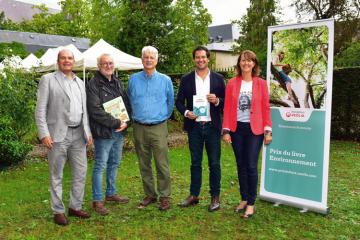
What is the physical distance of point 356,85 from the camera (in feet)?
36.8

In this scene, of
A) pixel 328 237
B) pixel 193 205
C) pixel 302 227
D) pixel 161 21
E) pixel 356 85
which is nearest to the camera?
pixel 328 237

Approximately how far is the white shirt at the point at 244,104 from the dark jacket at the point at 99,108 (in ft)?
4.91

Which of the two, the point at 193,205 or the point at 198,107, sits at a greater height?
the point at 198,107

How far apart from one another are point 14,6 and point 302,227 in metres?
85.4

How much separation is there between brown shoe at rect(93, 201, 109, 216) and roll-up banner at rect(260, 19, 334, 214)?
2.21 metres

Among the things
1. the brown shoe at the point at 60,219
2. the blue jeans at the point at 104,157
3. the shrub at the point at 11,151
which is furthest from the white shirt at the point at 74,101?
the shrub at the point at 11,151

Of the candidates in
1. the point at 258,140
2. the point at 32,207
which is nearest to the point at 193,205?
the point at 258,140

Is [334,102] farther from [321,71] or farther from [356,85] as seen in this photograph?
[321,71]

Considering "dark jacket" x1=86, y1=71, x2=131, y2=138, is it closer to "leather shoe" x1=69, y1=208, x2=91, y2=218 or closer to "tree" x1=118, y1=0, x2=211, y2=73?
"leather shoe" x1=69, y1=208, x2=91, y2=218

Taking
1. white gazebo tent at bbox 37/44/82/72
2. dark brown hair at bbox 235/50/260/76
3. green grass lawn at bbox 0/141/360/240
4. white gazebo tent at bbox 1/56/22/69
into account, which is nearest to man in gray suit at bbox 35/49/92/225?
green grass lawn at bbox 0/141/360/240

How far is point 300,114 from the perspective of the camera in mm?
5238

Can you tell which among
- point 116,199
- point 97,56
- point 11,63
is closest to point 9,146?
point 11,63

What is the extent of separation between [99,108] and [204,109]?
1.29 meters

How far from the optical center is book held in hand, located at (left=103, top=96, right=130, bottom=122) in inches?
196
